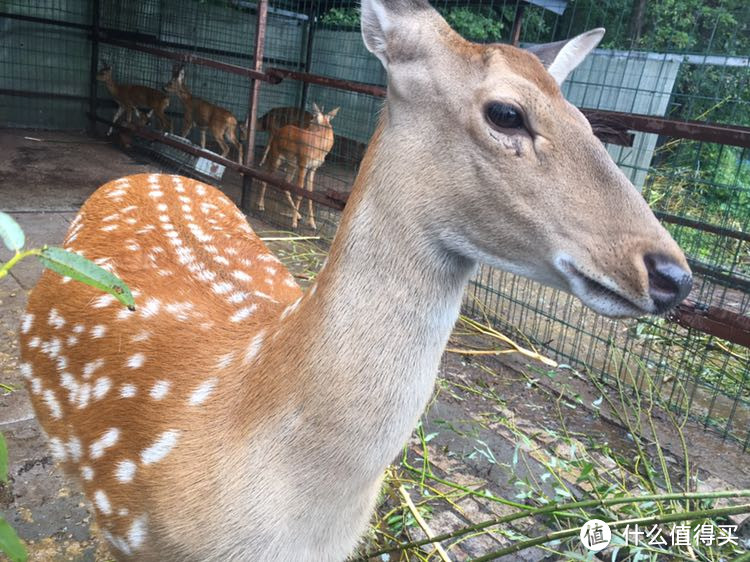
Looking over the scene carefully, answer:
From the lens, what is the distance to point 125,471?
1635 millimetres

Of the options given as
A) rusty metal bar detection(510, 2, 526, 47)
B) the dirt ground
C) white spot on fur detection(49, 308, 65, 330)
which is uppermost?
rusty metal bar detection(510, 2, 526, 47)

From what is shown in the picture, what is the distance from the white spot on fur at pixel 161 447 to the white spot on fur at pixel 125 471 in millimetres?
47

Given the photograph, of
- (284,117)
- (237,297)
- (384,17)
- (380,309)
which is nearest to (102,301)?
(237,297)

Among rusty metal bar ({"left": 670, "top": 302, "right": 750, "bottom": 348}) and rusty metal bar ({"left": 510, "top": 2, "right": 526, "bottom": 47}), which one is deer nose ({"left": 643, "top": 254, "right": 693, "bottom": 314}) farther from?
rusty metal bar ({"left": 510, "top": 2, "right": 526, "bottom": 47})

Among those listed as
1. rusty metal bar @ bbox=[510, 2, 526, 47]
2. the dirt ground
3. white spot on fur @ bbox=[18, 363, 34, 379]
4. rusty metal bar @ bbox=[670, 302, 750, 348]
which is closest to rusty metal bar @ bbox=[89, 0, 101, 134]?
the dirt ground

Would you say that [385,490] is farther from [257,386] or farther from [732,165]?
[732,165]

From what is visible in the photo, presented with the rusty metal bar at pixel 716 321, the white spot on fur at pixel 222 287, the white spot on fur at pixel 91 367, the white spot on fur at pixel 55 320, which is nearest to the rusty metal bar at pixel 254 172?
the rusty metal bar at pixel 716 321

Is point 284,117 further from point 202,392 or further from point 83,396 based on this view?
point 202,392

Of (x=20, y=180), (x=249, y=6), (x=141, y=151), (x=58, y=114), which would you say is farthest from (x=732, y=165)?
(x=58, y=114)

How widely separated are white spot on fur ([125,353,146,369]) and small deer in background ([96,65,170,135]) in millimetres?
9003

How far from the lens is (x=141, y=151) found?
916 centimetres

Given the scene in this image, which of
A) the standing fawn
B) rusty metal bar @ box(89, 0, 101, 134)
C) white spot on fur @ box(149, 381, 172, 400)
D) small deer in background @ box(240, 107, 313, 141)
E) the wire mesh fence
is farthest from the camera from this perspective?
rusty metal bar @ box(89, 0, 101, 134)

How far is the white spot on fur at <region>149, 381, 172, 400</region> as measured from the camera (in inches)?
66.6

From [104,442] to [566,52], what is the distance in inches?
70.8
